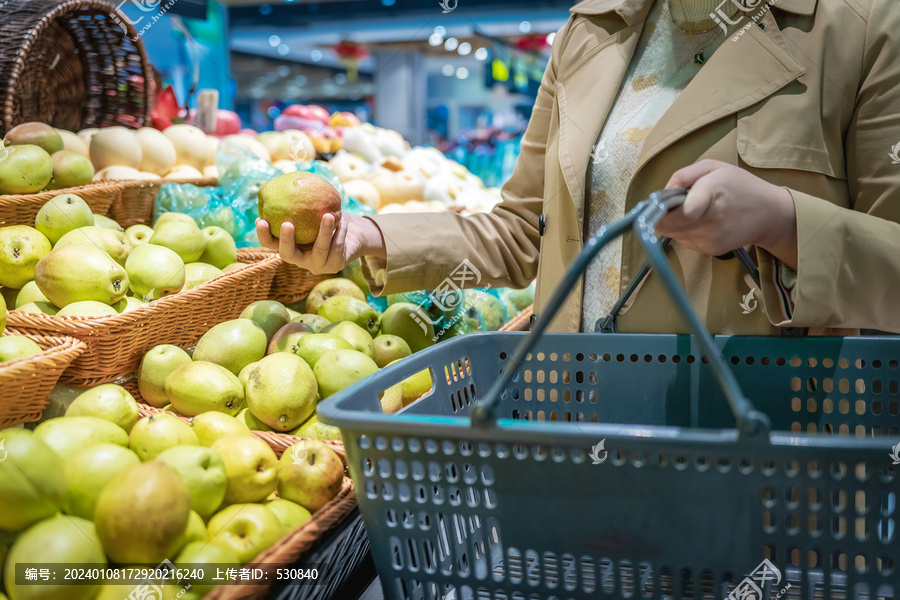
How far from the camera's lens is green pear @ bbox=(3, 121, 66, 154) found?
2.12 metres

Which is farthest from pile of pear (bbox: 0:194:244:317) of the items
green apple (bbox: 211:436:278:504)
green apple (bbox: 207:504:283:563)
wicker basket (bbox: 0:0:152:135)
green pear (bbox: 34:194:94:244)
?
wicker basket (bbox: 0:0:152:135)

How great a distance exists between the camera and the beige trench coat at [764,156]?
1134 mm

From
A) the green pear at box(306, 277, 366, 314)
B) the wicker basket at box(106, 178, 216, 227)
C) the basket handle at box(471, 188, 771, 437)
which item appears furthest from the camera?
the wicker basket at box(106, 178, 216, 227)

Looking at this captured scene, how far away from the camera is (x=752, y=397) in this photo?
4.04 feet

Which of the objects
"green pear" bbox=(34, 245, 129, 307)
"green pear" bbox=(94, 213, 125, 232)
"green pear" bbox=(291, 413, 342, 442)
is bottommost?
"green pear" bbox=(291, 413, 342, 442)

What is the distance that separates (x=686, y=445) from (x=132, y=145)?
8.39ft

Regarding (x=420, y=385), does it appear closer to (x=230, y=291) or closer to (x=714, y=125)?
(x=230, y=291)

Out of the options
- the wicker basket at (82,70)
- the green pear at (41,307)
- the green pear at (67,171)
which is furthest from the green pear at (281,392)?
the wicker basket at (82,70)

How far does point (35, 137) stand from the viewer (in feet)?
7.14

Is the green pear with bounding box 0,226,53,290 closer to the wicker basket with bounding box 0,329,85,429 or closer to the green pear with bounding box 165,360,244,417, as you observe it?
the wicker basket with bounding box 0,329,85,429

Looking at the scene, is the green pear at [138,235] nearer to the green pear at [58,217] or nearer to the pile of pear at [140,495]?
the green pear at [58,217]

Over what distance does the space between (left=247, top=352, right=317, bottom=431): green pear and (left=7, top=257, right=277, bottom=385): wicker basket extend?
0.97 feet

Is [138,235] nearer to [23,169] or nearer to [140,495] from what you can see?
[23,169]

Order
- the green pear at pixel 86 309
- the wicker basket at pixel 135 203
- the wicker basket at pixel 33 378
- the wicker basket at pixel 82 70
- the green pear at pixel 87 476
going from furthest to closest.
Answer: the wicker basket at pixel 82 70 < the wicker basket at pixel 135 203 < the green pear at pixel 86 309 < the wicker basket at pixel 33 378 < the green pear at pixel 87 476
